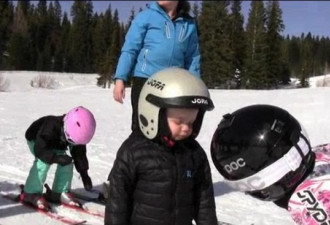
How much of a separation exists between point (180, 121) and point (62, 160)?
2381 millimetres

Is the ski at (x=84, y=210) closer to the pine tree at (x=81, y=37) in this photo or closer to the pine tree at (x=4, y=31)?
the pine tree at (x=4, y=31)

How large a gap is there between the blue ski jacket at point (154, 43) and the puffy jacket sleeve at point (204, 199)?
59.5 inches

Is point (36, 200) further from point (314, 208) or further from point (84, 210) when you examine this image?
point (314, 208)

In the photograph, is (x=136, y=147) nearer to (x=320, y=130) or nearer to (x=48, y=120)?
(x=48, y=120)

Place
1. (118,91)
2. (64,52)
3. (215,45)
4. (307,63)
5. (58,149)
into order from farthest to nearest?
(64,52), (215,45), (307,63), (58,149), (118,91)

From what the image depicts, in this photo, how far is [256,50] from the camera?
173 ft

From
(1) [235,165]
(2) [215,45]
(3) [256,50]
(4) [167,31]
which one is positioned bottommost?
(1) [235,165]

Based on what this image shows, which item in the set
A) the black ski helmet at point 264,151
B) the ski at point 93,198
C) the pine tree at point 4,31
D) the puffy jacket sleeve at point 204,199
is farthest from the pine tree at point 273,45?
the black ski helmet at point 264,151

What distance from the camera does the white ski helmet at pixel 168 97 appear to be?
2885 mm

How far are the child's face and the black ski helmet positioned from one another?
30cm

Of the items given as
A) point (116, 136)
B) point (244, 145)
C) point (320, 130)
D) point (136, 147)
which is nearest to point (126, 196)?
point (136, 147)

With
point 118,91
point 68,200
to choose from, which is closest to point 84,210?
point 68,200

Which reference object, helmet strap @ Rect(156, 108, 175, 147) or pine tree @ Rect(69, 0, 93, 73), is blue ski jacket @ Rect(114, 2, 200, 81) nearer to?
helmet strap @ Rect(156, 108, 175, 147)

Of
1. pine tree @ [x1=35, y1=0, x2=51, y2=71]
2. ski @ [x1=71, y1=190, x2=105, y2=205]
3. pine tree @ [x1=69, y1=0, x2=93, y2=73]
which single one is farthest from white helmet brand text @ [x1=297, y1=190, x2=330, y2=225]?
pine tree @ [x1=69, y1=0, x2=93, y2=73]
